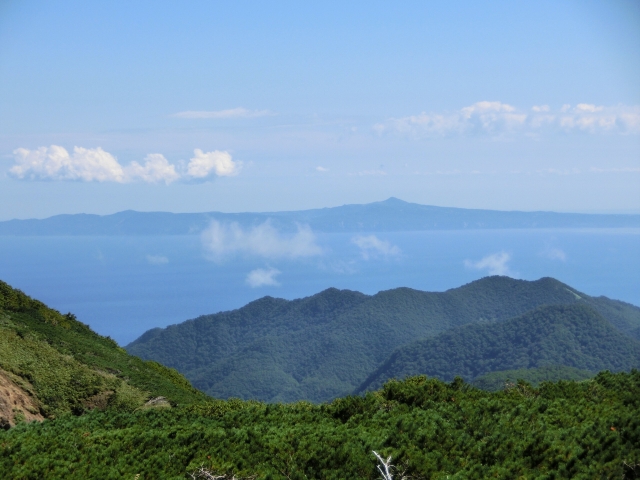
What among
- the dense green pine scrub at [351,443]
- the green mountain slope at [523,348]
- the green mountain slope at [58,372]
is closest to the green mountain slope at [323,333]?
the green mountain slope at [523,348]

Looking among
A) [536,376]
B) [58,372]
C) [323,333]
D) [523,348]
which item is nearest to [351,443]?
[58,372]

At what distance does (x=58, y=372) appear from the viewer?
23203 mm

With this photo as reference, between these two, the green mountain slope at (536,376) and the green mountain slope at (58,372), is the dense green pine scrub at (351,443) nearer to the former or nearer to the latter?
the green mountain slope at (58,372)

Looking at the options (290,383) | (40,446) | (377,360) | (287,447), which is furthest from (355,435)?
(377,360)

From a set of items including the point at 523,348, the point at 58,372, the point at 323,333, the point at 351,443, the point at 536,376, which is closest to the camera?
the point at 351,443

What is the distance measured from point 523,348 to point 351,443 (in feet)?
414

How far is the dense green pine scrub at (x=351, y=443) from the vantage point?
41.1 ft

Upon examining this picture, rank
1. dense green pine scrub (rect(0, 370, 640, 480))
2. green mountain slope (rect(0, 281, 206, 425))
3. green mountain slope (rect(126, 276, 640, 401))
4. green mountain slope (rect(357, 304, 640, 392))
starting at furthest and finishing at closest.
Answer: green mountain slope (rect(126, 276, 640, 401)) → green mountain slope (rect(357, 304, 640, 392)) → green mountain slope (rect(0, 281, 206, 425)) → dense green pine scrub (rect(0, 370, 640, 480))

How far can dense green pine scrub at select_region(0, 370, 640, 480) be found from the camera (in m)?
12.5

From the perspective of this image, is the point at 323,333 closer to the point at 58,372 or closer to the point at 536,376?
the point at 536,376

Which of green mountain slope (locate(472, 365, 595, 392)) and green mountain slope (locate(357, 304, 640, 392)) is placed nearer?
green mountain slope (locate(472, 365, 595, 392))

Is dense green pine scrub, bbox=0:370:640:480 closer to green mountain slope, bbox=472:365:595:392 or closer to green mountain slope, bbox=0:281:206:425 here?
green mountain slope, bbox=0:281:206:425

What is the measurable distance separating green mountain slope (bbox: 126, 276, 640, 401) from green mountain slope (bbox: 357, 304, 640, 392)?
681 inches

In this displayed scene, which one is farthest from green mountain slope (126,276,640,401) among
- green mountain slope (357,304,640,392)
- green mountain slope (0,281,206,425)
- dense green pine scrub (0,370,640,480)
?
dense green pine scrub (0,370,640,480)
